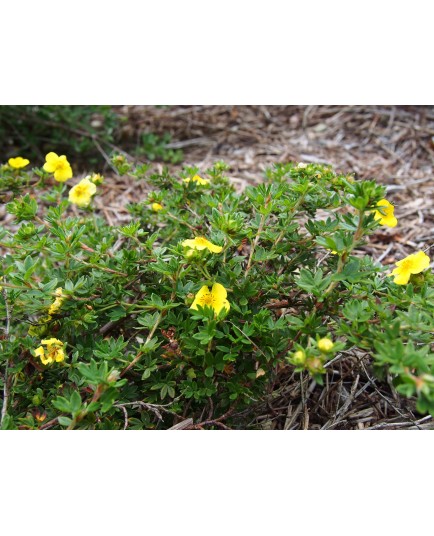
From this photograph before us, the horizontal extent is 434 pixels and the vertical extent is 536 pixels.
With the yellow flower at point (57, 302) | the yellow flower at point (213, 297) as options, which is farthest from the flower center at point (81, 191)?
the yellow flower at point (213, 297)

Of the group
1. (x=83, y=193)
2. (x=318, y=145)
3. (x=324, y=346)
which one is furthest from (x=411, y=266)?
(x=318, y=145)

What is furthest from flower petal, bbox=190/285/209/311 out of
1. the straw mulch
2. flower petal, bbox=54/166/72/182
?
the straw mulch

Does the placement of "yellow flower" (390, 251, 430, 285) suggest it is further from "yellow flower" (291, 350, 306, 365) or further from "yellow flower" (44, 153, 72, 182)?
"yellow flower" (44, 153, 72, 182)

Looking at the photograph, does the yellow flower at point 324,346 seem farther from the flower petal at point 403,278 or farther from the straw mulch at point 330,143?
the straw mulch at point 330,143

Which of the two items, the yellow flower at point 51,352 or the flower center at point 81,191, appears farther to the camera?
the flower center at point 81,191

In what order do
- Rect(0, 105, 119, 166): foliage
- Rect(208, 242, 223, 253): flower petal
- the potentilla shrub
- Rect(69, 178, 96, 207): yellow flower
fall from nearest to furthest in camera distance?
the potentilla shrub
Rect(208, 242, 223, 253): flower petal
Rect(69, 178, 96, 207): yellow flower
Rect(0, 105, 119, 166): foliage

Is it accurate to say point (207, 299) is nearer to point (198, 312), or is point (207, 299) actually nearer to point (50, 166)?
point (198, 312)

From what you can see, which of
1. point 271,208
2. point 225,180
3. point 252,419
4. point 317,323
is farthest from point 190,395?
point 225,180

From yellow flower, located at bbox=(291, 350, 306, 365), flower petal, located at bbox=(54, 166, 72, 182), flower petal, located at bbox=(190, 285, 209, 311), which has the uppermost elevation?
flower petal, located at bbox=(54, 166, 72, 182)

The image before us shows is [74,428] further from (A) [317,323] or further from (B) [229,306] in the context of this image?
(A) [317,323]
